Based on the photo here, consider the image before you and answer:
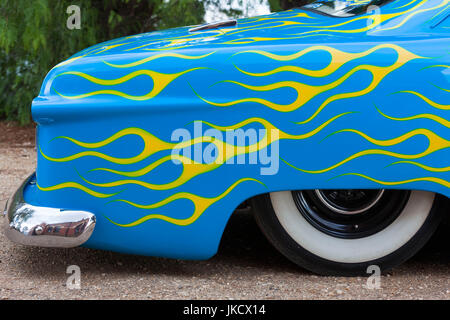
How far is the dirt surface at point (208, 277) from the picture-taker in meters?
2.41

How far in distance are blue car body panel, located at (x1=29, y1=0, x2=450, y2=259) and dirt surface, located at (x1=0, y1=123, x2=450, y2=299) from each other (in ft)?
0.71

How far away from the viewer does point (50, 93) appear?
242cm

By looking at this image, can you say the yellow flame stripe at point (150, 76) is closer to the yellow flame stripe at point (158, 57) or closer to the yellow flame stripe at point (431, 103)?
the yellow flame stripe at point (158, 57)

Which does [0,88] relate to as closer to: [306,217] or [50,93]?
[50,93]

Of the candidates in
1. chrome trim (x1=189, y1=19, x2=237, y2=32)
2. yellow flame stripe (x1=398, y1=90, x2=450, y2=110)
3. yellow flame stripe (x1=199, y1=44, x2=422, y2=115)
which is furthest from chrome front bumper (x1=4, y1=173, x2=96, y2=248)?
yellow flame stripe (x1=398, y1=90, x2=450, y2=110)

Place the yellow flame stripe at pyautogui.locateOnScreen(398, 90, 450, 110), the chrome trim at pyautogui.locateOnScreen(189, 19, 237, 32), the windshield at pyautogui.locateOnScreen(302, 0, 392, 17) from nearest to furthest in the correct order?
the yellow flame stripe at pyautogui.locateOnScreen(398, 90, 450, 110), the windshield at pyautogui.locateOnScreen(302, 0, 392, 17), the chrome trim at pyautogui.locateOnScreen(189, 19, 237, 32)

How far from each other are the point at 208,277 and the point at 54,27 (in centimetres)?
362

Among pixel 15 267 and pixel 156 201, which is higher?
pixel 156 201

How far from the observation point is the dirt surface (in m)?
2.41

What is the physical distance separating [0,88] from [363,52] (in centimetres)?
485

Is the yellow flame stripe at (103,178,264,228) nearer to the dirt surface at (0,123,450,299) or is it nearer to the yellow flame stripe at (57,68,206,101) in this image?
the dirt surface at (0,123,450,299)

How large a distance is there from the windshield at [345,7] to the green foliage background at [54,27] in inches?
88.7
